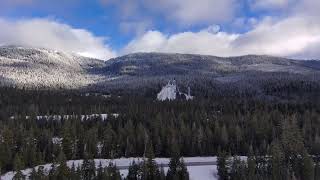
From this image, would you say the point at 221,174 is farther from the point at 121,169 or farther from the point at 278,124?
the point at 278,124

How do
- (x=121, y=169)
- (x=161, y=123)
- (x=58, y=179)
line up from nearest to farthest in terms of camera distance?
(x=58, y=179)
(x=121, y=169)
(x=161, y=123)

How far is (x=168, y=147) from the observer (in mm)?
152750

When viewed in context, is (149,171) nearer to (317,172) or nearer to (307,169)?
(307,169)

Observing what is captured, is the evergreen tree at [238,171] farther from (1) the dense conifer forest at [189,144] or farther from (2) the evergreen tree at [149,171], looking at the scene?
(2) the evergreen tree at [149,171]

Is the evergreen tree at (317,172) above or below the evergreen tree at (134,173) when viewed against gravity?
below

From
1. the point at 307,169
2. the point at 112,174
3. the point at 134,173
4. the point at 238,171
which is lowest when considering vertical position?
the point at 134,173

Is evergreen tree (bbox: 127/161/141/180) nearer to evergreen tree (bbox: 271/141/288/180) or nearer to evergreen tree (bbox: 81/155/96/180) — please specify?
evergreen tree (bbox: 81/155/96/180)

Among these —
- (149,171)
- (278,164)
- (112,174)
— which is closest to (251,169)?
(278,164)

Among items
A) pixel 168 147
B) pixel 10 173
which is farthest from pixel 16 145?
pixel 168 147

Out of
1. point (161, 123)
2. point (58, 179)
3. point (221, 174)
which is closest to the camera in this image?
point (58, 179)

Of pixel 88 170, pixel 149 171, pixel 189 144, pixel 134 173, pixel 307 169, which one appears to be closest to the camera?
pixel 134 173

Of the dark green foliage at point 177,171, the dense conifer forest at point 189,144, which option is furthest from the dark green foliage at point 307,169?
the dark green foliage at point 177,171

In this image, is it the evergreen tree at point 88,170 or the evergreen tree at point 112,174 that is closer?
the evergreen tree at point 112,174

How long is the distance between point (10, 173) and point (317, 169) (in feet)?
254
